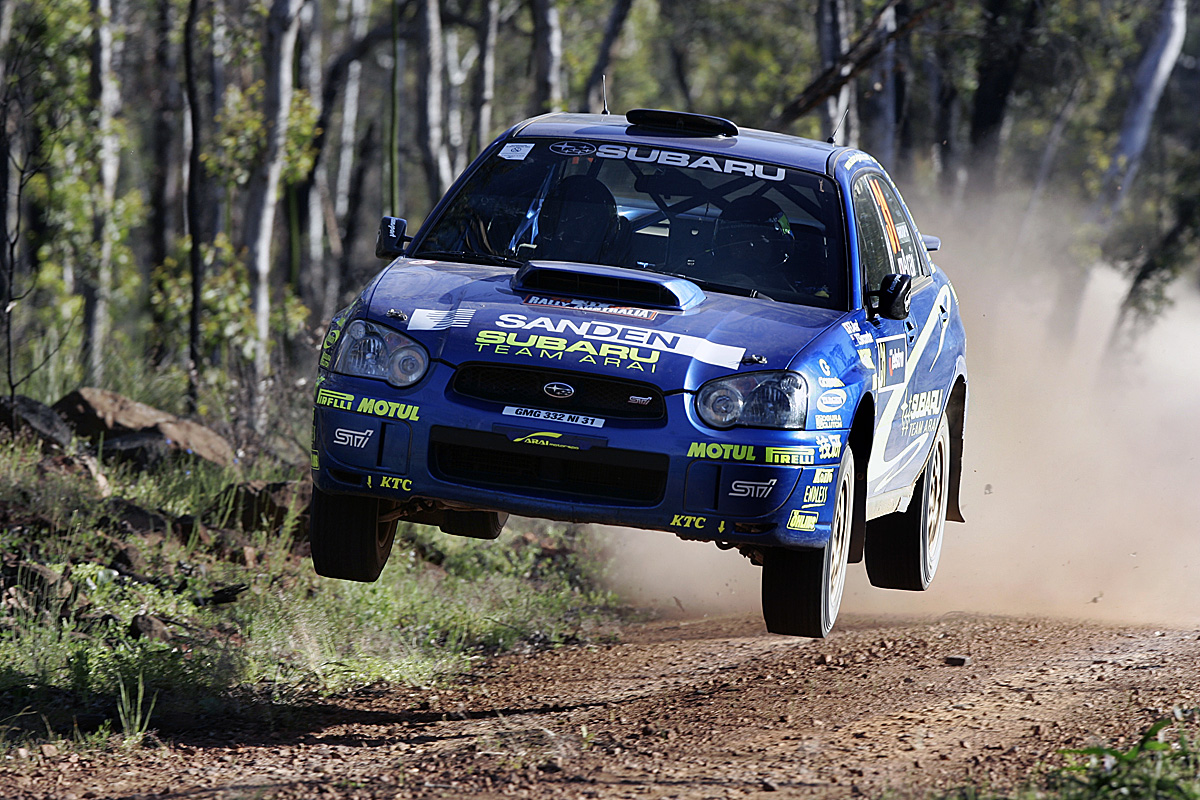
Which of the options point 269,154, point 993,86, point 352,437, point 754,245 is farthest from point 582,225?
point 993,86

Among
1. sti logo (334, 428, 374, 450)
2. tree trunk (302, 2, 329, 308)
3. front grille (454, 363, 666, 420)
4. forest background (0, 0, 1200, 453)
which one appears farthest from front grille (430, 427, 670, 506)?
tree trunk (302, 2, 329, 308)

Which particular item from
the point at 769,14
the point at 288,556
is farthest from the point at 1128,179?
the point at 288,556

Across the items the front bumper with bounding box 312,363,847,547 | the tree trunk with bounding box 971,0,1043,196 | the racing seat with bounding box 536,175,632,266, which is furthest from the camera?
the tree trunk with bounding box 971,0,1043,196

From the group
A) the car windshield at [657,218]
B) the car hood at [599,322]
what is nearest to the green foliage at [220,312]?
the car windshield at [657,218]

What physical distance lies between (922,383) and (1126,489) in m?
4.56

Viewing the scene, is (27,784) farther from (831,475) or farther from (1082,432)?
(1082,432)

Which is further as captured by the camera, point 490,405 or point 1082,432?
point 1082,432

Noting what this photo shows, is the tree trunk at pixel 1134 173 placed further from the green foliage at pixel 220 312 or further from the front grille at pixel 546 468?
the front grille at pixel 546 468

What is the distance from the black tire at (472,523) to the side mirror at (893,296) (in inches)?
71.4

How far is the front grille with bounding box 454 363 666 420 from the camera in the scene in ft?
15.6

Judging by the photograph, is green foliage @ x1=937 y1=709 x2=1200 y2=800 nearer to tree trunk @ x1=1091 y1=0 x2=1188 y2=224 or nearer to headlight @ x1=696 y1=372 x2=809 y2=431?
headlight @ x1=696 y1=372 x2=809 y2=431

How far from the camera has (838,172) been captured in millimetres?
6016

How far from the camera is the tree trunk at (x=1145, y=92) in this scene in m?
20.6

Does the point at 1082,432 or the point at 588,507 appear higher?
the point at 588,507
